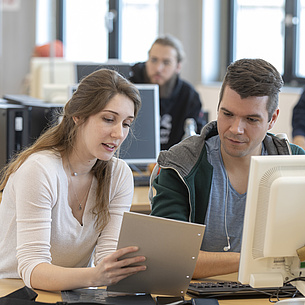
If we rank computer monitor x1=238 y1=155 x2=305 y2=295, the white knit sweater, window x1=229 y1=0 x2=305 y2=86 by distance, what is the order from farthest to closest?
window x1=229 y1=0 x2=305 y2=86 < the white knit sweater < computer monitor x1=238 y1=155 x2=305 y2=295

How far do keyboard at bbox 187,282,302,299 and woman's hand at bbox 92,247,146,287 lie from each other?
187 millimetres

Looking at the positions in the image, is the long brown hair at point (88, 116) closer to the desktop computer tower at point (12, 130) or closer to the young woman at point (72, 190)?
the young woman at point (72, 190)

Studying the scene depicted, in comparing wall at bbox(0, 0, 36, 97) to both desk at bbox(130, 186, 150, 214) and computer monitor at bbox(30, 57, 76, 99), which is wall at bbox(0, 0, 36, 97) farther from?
desk at bbox(130, 186, 150, 214)

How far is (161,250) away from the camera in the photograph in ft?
5.10

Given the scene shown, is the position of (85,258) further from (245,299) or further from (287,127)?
(287,127)

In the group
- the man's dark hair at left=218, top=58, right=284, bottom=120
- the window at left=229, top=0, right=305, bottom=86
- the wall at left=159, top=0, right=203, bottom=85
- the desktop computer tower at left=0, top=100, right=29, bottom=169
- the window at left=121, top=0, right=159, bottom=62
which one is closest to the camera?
Result: the man's dark hair at left=218, top=58, right=284, bottom=120

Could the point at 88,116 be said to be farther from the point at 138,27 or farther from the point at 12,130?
the point at 138,27

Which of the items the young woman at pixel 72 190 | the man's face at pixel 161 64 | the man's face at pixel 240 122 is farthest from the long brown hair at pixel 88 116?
the man's face at pixel 161 64

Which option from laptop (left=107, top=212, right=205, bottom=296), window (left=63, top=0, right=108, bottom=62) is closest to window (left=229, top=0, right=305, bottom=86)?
window (left=63, top=0, right=108, bottom=62)

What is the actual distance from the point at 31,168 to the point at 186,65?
4592 mm

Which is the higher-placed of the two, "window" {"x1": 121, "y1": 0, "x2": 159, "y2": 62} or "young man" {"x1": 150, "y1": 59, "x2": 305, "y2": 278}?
"window" {"x1": 121, "y1": 0, "x2": 159, "y2": 62}

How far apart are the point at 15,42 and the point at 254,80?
5.93 metres

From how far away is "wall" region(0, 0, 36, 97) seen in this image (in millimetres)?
7305

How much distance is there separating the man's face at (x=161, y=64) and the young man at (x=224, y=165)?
2.10 meters
